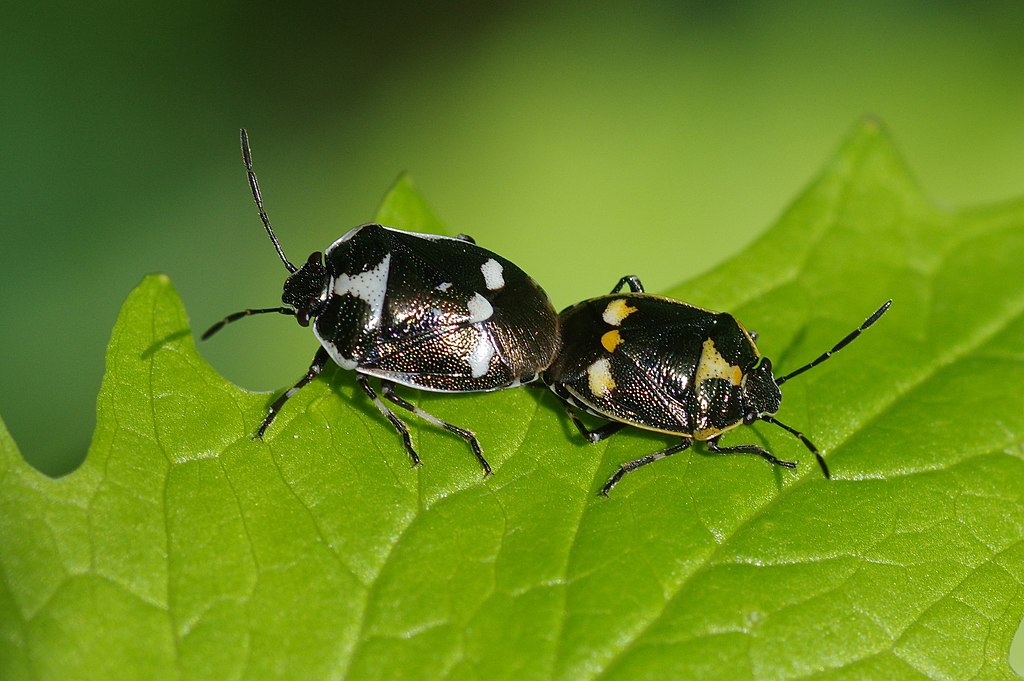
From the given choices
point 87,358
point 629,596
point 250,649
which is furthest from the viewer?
point 87,358

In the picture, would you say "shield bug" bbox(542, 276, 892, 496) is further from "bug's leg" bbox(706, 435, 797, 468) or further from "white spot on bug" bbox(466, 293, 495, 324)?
"white spot on bug" bbox(466, 293, 495, 324)

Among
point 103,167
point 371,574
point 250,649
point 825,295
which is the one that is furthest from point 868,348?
point 103,167

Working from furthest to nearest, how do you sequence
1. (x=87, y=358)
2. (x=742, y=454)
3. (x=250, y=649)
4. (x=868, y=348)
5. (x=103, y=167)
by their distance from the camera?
(x=103, y=167)
(x=87, y=358)
(x=868, y=348)
(x=742, y=454)
(x=250, y=649)

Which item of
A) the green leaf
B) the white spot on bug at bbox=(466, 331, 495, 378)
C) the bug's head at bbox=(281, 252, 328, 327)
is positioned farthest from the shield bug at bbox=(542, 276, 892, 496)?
the bug's head at bbox=(281, 252, 328, 327)

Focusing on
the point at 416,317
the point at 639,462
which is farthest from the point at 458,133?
the point at 639,462

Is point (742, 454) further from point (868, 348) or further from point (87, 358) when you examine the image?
point (87, 358)

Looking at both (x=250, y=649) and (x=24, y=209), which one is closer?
(x=250, y=649)

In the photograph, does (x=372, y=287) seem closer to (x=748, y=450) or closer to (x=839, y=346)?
(x=748, y=450)
